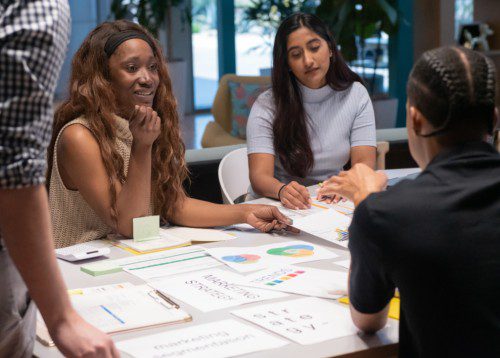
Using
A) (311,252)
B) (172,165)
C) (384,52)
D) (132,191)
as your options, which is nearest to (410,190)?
(311,252)

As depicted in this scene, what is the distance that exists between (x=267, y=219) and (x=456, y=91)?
1.24m

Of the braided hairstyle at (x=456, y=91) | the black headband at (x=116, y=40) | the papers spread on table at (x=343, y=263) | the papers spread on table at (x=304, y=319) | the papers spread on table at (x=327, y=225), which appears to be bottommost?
the papers spread on table at (x=304, y=319)

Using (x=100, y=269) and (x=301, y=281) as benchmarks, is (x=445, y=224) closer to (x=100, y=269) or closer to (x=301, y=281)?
(x=301, y=281)

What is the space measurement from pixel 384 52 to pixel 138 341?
7.61 meters

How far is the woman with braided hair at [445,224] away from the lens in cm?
145

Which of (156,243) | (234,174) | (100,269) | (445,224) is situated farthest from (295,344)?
(234,174)

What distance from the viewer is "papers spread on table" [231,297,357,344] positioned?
169 centimetres

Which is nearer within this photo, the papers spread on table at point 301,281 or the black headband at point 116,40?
the papers spread on table at point 301,281

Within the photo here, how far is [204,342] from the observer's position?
1.66 metres

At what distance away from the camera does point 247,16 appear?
9797 millimetres

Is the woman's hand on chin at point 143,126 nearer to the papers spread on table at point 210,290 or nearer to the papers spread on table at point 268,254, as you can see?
the papers spread on table at point 268,254

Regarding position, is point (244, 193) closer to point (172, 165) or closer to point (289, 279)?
point (172, 165)

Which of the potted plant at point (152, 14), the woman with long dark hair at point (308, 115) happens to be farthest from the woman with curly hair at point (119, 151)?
the potted plant at point (152, 14)

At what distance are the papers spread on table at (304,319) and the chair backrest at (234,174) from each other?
1.54m
